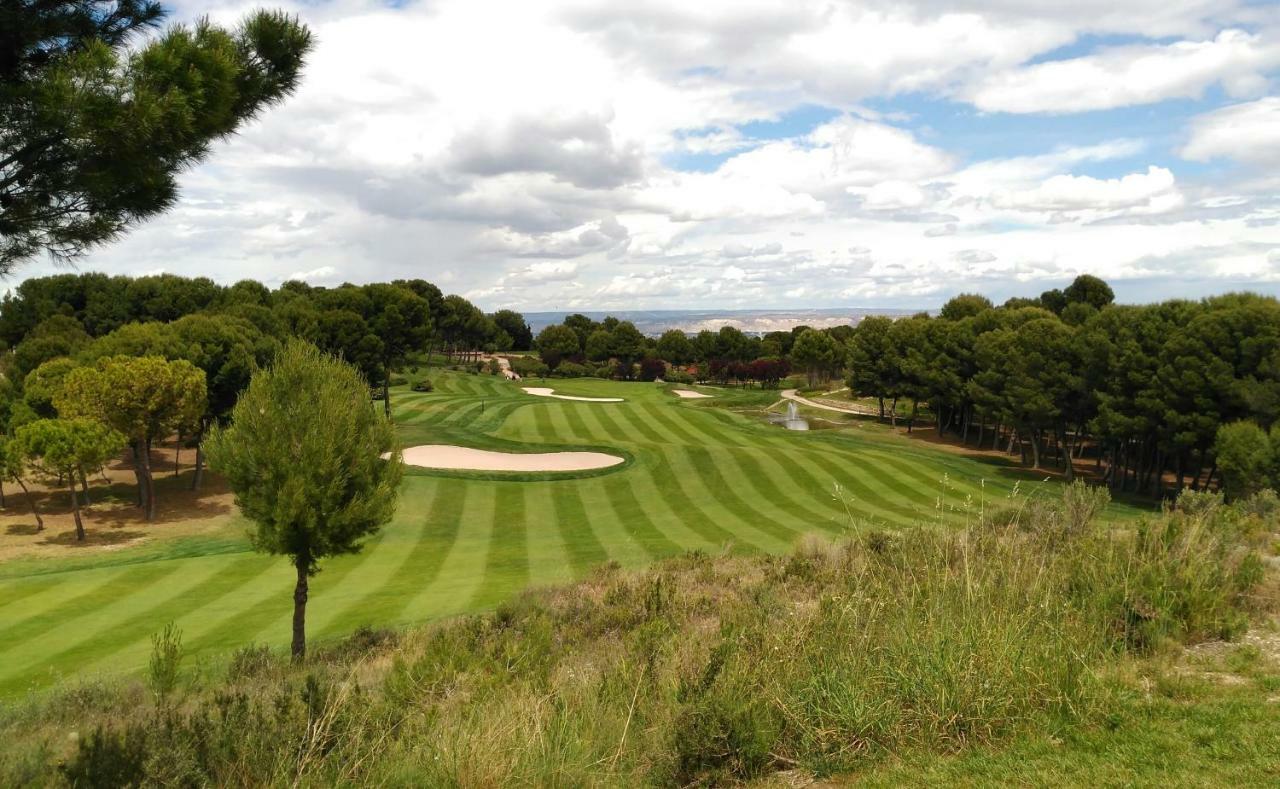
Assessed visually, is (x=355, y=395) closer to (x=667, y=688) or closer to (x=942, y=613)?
(x=667, y=688)

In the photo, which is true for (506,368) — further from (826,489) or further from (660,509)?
(826,489)

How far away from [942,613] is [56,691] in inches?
434

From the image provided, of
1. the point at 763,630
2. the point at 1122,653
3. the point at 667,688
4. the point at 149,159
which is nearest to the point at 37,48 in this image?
the point at 149,159

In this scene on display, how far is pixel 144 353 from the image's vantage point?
29188 millimetres

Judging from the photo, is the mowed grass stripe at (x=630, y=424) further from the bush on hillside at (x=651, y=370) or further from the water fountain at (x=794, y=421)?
the bush on hillside at (x=651, y=370)

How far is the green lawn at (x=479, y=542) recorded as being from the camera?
47.5 ft

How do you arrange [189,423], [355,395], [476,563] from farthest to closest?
[189,423]
[476,563]
[355,395]

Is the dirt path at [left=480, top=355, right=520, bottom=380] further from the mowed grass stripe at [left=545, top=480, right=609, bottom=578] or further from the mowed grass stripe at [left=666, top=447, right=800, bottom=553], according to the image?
the mowed grass stripe at [left=545, top=480, right=609, bottom=578]

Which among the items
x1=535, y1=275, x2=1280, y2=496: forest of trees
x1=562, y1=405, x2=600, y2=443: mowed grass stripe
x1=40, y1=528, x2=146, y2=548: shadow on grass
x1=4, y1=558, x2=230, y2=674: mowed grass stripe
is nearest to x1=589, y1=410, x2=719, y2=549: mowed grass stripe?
x1=562, y1=405, x2=600, y2=443: mowed grass stripe

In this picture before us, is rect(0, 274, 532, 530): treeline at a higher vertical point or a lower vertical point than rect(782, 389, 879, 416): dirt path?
higher

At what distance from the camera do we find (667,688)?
5.87m

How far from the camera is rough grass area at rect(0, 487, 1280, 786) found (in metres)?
4.75

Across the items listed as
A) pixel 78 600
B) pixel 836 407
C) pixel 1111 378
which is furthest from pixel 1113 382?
pixel 78 600

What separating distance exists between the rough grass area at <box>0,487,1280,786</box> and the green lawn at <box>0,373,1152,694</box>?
1824 millimetres
